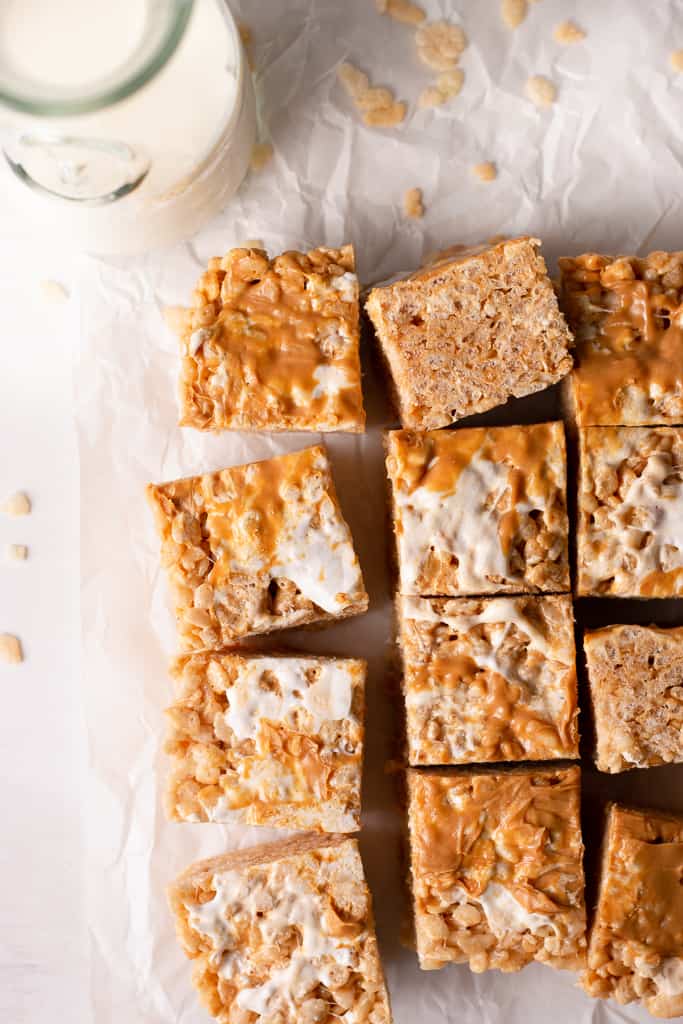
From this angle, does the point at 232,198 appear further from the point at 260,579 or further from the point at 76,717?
the point at 76,717

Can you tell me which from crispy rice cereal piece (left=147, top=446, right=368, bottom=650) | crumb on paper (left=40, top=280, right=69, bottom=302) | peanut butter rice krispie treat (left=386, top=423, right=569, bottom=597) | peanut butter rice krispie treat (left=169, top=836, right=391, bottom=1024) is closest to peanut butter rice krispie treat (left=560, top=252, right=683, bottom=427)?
peanut butter rice krispie treat (left=386, top=423, right=569, bottom=597)

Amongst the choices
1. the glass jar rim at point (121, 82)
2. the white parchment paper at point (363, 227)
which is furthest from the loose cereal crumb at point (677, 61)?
the glass jar rim at point (121, 82)

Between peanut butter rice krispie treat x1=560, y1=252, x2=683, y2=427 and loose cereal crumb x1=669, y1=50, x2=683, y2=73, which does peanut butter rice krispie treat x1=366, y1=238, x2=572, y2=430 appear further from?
loose cereal crumb x1=669, y1=50, x2=683, y2=73

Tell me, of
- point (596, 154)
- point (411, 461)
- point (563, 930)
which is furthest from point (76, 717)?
point (596, 154)

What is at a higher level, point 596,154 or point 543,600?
point 596,154

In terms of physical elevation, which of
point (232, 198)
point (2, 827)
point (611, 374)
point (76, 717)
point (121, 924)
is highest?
point (232, 198)

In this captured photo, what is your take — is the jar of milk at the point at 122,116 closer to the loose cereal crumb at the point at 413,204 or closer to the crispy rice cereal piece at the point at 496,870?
the loose cereal crumb at the point at 413,204
